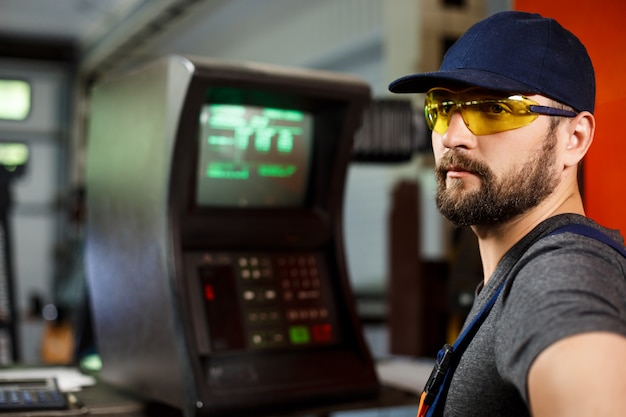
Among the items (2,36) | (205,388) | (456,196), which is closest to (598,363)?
(456,196)

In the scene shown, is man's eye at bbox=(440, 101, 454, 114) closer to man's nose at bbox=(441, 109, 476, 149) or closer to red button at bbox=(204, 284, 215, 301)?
man's nose at bbox=(441, 109, 476, 149)

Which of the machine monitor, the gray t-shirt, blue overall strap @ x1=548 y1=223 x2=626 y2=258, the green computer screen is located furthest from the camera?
the green computer screen

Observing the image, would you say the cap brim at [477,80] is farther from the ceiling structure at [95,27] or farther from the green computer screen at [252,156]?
the ceiling structure at [95,27]

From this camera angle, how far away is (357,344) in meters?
1.90

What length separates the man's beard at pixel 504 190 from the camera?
977 millimetres

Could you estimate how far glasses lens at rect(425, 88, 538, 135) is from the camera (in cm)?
96

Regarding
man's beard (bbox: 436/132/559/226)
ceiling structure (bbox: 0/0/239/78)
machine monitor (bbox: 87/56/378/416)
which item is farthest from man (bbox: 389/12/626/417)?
ceiling structure (bbox: 0/0/239/78)

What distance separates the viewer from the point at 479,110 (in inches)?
39.5

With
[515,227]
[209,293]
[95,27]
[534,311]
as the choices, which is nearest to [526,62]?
[515,227]

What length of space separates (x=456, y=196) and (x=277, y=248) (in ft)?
3.03

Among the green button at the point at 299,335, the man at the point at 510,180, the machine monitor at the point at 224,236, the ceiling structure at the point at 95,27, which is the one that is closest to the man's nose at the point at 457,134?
the man at the point at 510,180

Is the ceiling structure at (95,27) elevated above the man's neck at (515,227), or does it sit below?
above

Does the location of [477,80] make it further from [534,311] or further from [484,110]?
[534,311]

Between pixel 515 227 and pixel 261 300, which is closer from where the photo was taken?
pixel 515 227
